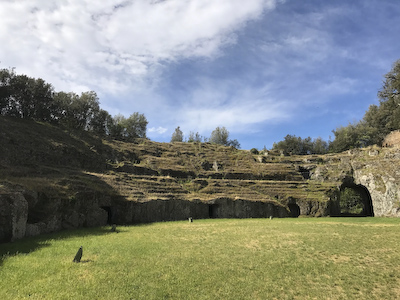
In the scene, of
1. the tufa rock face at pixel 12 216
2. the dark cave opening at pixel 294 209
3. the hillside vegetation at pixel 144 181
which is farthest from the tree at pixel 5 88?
the dark cave opening at pixel 294 209

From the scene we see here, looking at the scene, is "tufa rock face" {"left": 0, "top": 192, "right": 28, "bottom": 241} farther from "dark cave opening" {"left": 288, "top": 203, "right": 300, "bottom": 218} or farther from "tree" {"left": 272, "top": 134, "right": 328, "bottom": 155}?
"tree" {"left": 272, "top": 134, "right": 328, "bottom": 155}

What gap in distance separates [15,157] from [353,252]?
106ft

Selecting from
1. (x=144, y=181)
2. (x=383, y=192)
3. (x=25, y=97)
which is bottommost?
(x=383, y=192)

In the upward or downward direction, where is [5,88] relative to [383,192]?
upward

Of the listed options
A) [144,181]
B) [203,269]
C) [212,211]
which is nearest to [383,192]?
[212,211]

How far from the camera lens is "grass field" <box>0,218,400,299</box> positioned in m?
8.09

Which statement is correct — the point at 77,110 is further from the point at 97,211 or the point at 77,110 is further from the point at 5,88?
the point at 97,211

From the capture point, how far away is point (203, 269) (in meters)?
10.1

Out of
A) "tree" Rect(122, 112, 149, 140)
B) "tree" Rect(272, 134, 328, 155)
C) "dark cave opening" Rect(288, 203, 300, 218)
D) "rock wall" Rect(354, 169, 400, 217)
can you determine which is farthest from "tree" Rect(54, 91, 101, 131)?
"tree" Rect(272, 134, 328, 155)

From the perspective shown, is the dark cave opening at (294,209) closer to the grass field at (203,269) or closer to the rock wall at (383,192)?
the rock wall at (383,192)

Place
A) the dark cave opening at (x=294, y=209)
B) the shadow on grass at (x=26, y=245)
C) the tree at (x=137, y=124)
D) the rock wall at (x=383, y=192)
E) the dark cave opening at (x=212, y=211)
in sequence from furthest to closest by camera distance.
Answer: the tree at (x=137, y=124), the dark cave opening at (x=294, y=209), the dark cave opening at (x=212, y=211), the rock wall at (x=383, y=192), the shadow on grass at (x=26, y=245)

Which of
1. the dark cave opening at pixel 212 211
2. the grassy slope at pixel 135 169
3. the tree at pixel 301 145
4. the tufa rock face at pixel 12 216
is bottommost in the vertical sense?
the dark cave opening at pixel 212 211

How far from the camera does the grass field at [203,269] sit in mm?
8086

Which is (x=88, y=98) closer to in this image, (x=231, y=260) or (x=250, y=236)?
(x=250, y=236)
